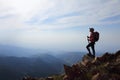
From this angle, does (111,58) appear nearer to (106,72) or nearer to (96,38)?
(96,38)

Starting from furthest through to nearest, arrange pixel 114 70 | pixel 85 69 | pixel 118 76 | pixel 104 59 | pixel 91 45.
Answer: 1. pixel 91 45
2. pixel 104 59
3. pixel 85 69
4. pixel 114 70
5. pixel 118 76

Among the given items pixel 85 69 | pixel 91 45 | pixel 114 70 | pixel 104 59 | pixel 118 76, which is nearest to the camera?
pixel 118 76

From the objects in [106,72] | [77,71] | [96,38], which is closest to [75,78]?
[77,71]

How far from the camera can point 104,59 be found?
3291 cm

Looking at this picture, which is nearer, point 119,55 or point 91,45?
point 119,55

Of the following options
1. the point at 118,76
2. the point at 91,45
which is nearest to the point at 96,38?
the point at 91,45

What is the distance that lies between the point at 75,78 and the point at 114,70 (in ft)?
16.3

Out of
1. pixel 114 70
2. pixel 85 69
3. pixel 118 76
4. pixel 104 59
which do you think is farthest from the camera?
pixel 104 59

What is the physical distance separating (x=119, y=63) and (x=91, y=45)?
7203 millimetres

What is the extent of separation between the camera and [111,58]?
3338cm

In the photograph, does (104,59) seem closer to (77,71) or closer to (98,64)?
(98,64)

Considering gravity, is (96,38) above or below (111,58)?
above

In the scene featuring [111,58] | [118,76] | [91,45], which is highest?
[91,45]

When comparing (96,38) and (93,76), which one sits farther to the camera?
(96,38)
